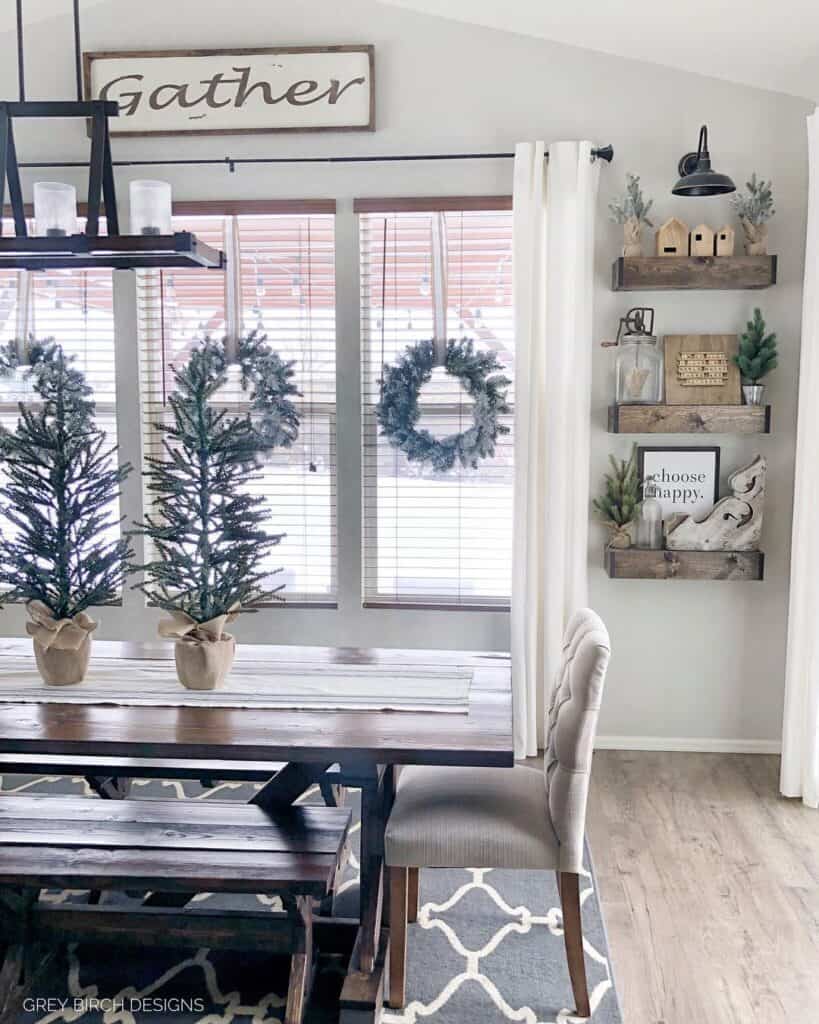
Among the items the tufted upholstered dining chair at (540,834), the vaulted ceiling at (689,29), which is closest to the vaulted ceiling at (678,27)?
the vaulted ceiling at (689,29)

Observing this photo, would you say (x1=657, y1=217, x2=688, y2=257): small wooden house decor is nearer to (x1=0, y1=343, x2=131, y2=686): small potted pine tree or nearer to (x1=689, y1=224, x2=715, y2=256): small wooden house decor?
(x1=689, y1=224, x2=715, y2=256): small wooden house decor

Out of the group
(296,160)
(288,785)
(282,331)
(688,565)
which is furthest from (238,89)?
(288,785)

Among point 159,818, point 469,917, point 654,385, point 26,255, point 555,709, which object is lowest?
point 469,917

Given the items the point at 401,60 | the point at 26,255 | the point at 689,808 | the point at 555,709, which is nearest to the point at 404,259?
the point at 401,60

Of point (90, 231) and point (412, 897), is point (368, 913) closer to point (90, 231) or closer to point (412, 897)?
point (412, 897)

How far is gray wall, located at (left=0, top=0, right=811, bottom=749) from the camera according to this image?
3846 millimetres

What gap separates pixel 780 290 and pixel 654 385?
0.63 meters

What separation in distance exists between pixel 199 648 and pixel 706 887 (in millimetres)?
1703

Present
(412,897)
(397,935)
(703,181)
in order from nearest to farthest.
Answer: (397,935) → (412,897) → (703,181)

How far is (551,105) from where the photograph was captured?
3877 mm

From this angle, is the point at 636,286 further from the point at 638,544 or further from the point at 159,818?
the point at 159,818

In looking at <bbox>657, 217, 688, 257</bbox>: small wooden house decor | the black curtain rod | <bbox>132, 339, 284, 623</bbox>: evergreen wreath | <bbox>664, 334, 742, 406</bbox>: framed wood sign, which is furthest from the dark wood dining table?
the black curtain rod

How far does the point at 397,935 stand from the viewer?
238 centimetres

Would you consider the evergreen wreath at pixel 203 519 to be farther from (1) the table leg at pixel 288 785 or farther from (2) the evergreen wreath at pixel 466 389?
(2) the evergreen wreath at pixel 466 389
